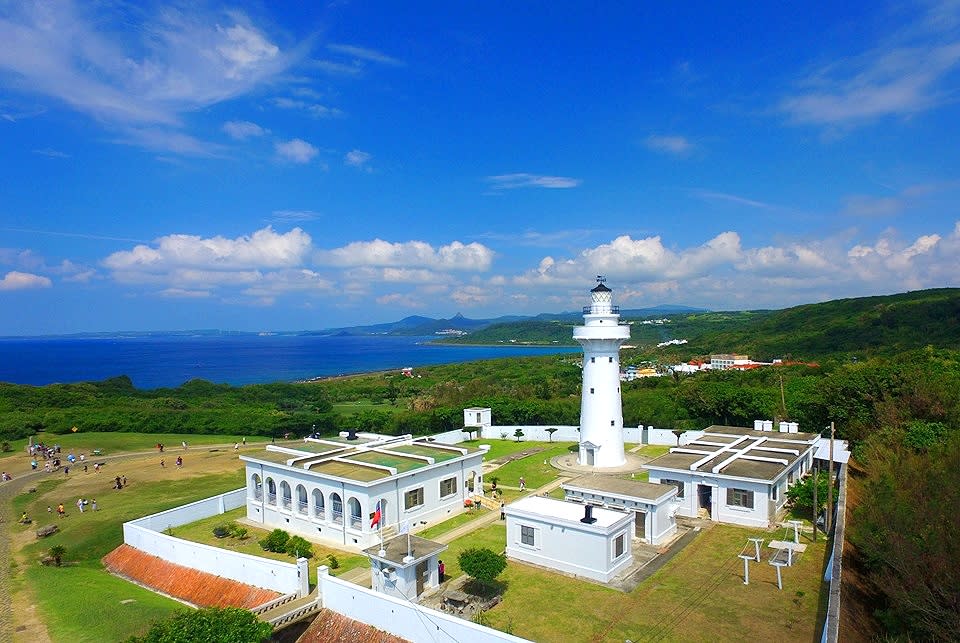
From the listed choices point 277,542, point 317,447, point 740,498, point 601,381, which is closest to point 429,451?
point 317,447

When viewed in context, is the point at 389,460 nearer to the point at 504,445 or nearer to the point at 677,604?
the point at 677,604

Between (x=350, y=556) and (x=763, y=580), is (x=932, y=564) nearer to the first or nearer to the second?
(x=763, y=580)

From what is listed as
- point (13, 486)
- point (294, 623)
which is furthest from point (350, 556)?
point (13, 486)

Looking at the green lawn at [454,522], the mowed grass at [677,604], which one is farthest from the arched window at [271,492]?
the mowed grass at [677,604]

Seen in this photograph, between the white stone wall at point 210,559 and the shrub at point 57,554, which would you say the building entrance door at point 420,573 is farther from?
the shrub at point 57,554

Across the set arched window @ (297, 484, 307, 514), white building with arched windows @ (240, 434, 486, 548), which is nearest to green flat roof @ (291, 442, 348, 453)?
white building with arched windows @ (240, 434, 486, 548)
